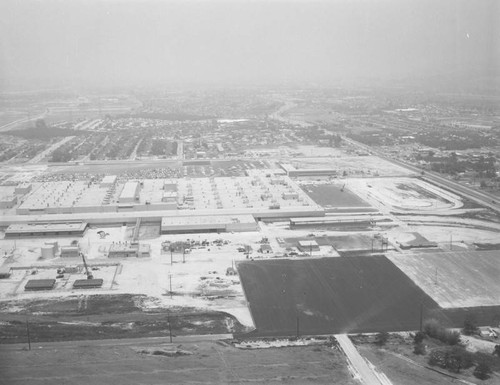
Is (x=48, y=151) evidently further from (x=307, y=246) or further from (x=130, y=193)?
(x=307, y=246)

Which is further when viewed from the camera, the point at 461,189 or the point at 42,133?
the point at 42,133

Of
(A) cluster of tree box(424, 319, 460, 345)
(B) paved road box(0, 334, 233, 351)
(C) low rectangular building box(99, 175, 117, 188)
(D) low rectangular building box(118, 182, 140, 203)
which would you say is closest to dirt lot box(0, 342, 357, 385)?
(B) paved road box(0, 334, 233, 351)

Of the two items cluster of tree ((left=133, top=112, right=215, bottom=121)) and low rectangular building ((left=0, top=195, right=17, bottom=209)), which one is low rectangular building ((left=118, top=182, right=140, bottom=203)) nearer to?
low rectangular building ((left=0, top=195, right=17, bottom=209))

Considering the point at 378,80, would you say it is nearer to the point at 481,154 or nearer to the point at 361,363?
the point at 481,154

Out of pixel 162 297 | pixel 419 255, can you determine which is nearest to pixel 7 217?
pixel 162 297

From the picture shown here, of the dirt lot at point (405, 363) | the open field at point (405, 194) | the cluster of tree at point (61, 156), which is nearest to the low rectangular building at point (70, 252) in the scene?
the dirt lot at point (405, 363)

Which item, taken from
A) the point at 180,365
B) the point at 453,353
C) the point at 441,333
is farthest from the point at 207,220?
the point at 453,353

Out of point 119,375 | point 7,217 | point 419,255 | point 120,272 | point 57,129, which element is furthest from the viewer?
point 57,129
